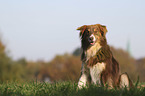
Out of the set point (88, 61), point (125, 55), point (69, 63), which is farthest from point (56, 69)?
point (88, 61)

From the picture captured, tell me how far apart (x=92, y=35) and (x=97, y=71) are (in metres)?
0.97

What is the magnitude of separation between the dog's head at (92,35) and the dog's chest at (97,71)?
0.58 meters

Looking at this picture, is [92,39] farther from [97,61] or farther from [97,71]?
[97,71]

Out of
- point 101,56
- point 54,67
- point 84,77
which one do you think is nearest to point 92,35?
point 101,56

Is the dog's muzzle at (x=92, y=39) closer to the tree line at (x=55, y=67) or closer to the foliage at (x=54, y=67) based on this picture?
the foliage at (x=54, y=67)

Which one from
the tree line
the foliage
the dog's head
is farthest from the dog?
the tree line

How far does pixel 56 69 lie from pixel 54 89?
71035mm

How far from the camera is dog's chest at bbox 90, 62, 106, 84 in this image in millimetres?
6402

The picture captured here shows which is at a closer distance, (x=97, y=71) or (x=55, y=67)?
(x=97, y=71)

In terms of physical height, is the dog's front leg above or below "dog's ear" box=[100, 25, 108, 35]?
below

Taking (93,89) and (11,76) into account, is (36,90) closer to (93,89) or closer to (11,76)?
(93,89)

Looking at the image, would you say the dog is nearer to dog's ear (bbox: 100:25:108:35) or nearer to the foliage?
dog's ear (bbox: 100:25:108:35)

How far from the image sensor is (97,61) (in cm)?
648

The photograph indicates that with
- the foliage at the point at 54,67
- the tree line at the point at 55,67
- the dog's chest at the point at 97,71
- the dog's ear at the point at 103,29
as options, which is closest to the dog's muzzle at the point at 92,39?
the dog's ear at the point at 103,29
